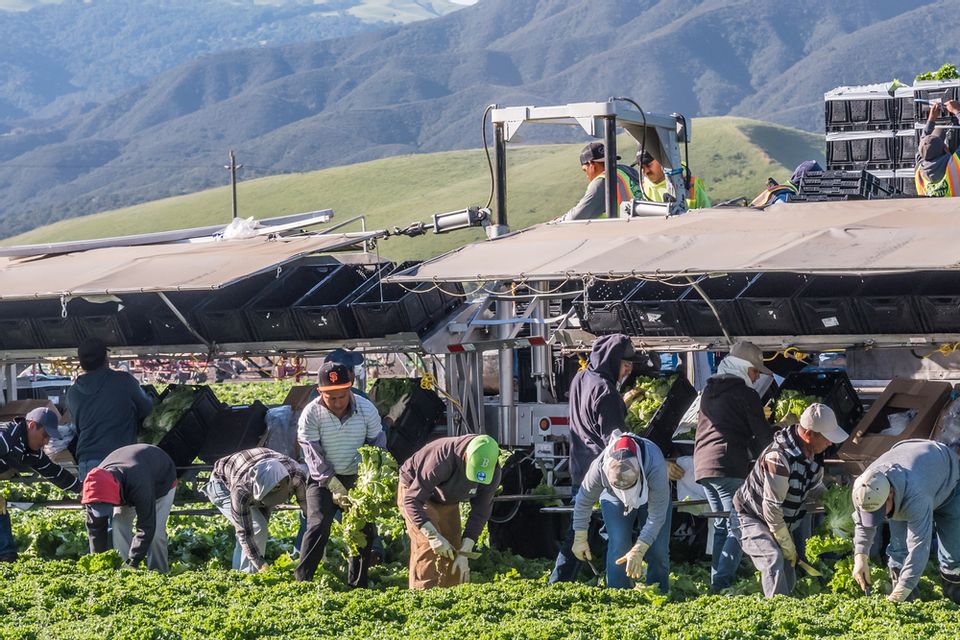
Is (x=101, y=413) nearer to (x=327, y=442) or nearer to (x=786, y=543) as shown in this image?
(x=327, y=442)

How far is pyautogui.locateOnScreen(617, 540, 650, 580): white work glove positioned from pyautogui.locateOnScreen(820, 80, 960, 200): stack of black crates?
7481 mm

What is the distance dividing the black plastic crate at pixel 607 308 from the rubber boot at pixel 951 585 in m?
3.53

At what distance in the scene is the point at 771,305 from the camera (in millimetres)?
10844

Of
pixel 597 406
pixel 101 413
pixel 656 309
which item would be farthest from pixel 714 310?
pixel 101 413

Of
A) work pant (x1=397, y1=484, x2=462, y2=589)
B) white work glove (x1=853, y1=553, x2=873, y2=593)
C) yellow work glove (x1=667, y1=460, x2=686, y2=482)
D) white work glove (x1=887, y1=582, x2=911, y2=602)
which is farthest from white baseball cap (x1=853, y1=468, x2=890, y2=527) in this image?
work pant (x1=397, y1=484, x2=462, y2=589)

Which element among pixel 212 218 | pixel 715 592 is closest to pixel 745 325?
pixel 715 592

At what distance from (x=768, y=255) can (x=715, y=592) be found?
7.76 ft

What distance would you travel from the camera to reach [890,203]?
37.4 ft

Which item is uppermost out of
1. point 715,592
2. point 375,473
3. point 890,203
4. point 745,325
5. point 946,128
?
point 946,128

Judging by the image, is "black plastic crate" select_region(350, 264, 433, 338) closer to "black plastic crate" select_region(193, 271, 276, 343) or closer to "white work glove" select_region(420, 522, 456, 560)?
"black plastic crate" select_region(193, 271, 276, 343)

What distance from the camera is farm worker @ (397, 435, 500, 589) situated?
9.27m

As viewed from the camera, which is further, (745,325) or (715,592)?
(745,325)

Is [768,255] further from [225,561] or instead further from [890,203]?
[225,561]

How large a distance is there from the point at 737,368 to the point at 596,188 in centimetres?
359
